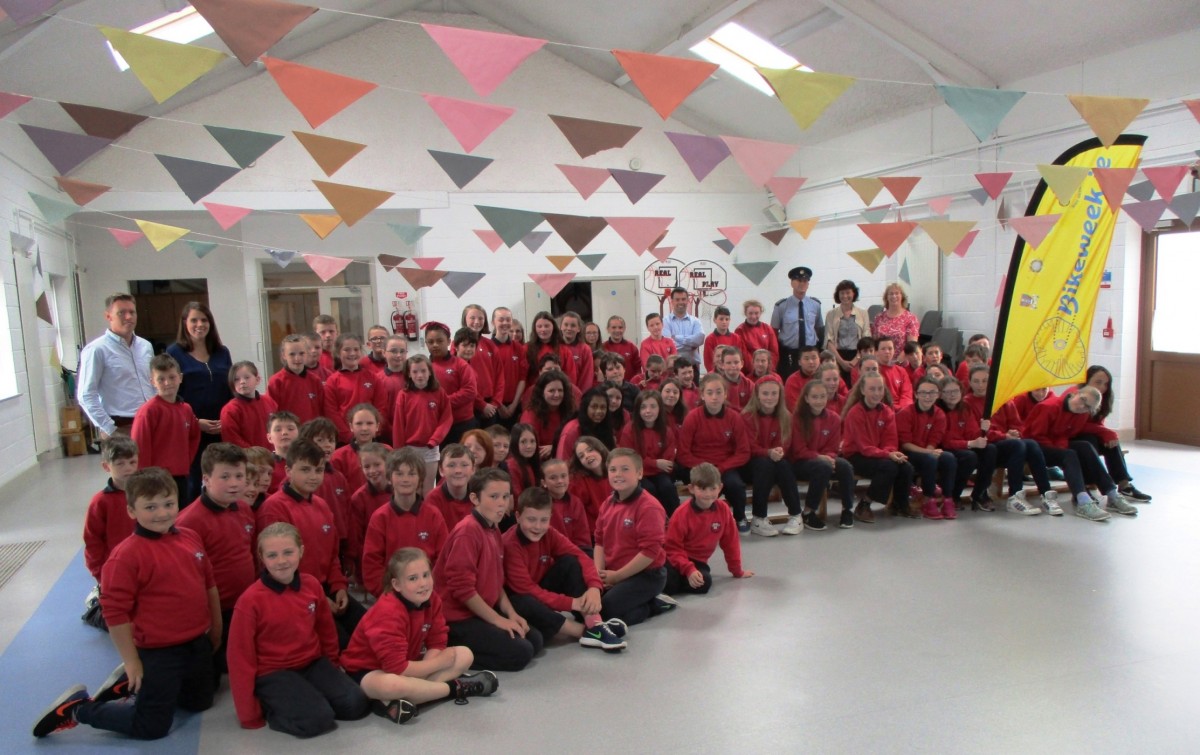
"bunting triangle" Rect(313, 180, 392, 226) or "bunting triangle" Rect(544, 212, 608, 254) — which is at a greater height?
"bunting triangle" Rect(313, 180, 392, 226)

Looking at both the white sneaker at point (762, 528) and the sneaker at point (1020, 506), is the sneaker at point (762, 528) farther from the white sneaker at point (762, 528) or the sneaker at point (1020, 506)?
the sneaker at point (1020, 506)

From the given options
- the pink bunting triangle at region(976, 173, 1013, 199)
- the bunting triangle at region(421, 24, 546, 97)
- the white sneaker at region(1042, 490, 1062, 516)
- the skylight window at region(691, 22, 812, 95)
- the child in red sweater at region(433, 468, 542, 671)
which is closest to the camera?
the child in red sweater at region(433, 468, 542, 671)

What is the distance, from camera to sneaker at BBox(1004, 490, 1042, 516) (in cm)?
444

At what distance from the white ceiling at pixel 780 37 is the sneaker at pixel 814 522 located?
2.49 metres

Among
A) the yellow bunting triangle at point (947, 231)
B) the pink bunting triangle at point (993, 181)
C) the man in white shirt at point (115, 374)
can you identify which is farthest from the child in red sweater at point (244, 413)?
the pink bunting triangle at point (993, 181)

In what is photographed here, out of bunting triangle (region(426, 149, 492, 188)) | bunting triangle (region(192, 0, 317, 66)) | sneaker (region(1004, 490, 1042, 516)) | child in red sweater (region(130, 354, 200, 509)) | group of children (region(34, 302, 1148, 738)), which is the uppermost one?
bunting triangle (region(192, 0, 317, 66))

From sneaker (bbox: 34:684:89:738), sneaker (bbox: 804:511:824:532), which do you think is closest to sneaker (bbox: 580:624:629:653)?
sneaker (bbox: 34:684:89:738)

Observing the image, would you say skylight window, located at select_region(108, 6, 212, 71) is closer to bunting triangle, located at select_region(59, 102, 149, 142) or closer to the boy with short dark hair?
bunting triangle, located at select_region(59, 102, 149, 142)

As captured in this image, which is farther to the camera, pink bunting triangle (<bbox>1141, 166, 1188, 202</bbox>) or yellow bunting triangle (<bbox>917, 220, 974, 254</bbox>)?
yellow bunting triangle (<bbox>917, 220, 974, 254</bbox>)

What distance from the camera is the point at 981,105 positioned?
11.4 feet

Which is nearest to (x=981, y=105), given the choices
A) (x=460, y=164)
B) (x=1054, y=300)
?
(x=1054, y=300)

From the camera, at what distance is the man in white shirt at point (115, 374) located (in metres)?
3.57

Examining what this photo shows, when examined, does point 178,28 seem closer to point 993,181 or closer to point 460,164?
point 460,164

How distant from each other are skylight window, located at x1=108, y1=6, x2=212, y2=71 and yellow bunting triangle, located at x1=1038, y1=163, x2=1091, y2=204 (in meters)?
6.39
